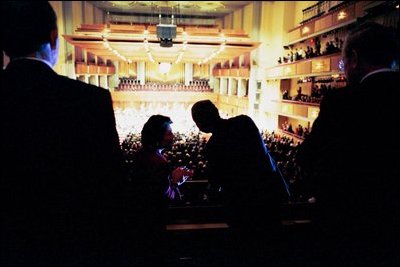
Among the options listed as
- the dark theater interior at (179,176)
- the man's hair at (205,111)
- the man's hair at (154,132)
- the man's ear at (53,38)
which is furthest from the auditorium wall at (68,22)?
the man's ear at (53,38)

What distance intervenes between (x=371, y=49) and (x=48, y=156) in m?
1.22

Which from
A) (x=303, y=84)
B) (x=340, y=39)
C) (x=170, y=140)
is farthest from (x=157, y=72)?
(x=170, y=140)

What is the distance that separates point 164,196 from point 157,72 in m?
23.9

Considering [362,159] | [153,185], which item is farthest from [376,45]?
[153,185]

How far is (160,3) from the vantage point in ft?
60.0

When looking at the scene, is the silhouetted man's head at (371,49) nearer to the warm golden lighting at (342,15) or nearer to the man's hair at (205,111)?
the man's hair at (205,111)

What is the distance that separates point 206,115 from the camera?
218 cm

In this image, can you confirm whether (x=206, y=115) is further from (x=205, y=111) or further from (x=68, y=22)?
(x=68, y=22)

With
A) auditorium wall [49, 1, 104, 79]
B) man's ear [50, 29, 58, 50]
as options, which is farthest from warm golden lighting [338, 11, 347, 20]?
auditorium wall [49, 1, 104, 79]

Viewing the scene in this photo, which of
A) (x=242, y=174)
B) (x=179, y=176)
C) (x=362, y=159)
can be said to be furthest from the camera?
(x=179, y=176)

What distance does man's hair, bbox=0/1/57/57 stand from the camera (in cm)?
107

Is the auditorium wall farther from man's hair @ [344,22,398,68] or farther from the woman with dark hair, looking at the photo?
man's hair @ [344,22,398,68]

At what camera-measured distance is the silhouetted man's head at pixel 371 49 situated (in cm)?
132

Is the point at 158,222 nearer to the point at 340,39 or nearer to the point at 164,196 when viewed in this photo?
the point at 164,196
